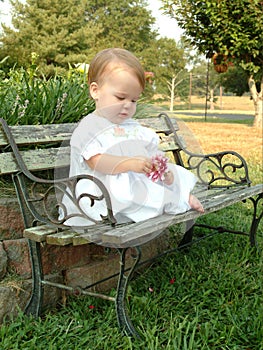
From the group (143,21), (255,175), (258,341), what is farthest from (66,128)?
(143,21)

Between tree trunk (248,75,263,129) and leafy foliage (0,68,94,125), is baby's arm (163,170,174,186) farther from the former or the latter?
tree trunk (248,75,263,129)

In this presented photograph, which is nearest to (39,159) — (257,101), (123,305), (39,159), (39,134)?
(39,159)

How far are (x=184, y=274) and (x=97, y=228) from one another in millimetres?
990

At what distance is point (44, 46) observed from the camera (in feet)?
97.1

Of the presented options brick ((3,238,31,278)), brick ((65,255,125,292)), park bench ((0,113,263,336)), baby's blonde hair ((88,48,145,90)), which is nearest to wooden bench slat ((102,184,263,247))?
park bench ((0,113,263,336))

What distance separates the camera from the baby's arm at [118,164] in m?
2.47

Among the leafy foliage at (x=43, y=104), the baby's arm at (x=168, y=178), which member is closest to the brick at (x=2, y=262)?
the leafy foliage at (x=43, y=104)

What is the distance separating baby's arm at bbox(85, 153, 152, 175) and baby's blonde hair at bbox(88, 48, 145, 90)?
385mm

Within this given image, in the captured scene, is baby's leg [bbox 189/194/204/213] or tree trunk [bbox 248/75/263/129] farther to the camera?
tree trunk [bbox 248/75/263/129]

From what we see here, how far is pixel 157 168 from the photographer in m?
2.54

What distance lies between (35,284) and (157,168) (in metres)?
0.82

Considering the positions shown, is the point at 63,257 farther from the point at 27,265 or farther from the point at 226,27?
the point at 226,27

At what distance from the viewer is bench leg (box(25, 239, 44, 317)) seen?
2.60m

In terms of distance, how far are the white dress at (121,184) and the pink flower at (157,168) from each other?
0.05 meters
